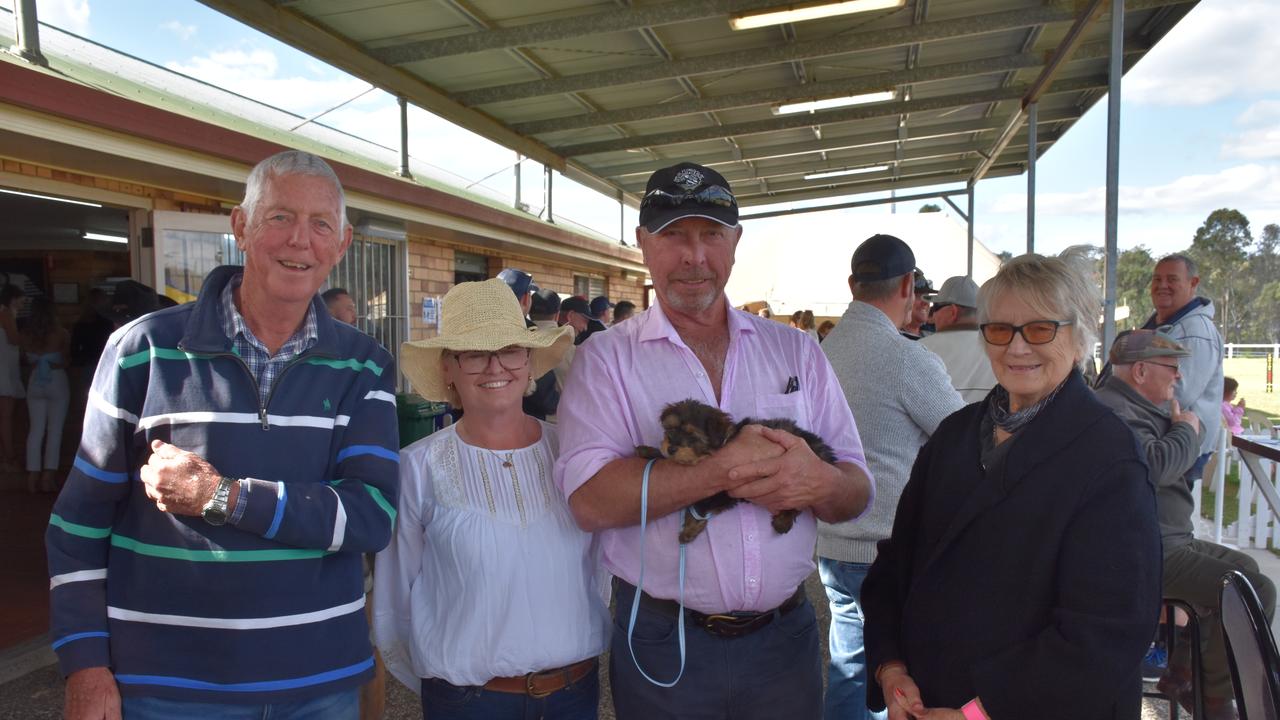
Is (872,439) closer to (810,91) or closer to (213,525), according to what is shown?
(213,525)

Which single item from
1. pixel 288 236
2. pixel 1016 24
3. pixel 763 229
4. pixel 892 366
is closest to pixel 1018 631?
pixel 892 366

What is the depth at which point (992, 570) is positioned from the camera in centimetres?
164

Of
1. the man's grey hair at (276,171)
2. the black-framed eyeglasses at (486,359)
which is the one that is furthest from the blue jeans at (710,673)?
the man's grey hair at (276,171)

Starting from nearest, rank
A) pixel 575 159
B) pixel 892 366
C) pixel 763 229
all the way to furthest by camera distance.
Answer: pixel 892 366 → pixel 575 159 → pixel 763 229

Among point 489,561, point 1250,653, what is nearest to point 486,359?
point 489,561

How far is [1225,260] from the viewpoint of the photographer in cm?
5216

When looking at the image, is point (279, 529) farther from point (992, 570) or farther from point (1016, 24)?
point (1016, 24)

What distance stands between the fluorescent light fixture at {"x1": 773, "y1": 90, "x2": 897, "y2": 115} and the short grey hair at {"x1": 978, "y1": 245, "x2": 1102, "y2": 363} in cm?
537

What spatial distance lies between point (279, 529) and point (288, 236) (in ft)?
2.24

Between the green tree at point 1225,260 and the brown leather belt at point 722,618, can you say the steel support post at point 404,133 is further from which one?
the green tree at point 1225,260

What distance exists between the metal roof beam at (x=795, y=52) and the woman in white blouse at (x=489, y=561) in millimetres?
4397

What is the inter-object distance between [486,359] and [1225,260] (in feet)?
215

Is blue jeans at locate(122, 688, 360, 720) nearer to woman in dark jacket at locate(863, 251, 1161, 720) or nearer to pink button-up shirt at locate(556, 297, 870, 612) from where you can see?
pink button-up shirt at locate(556, 297, 870, 612)

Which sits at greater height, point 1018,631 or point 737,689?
point 1018,631
